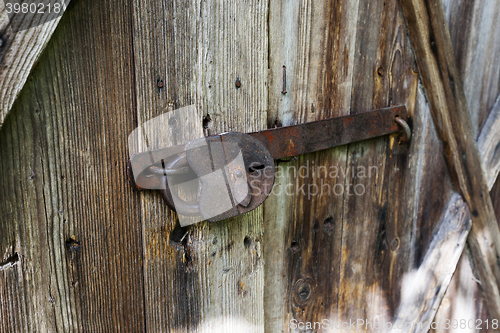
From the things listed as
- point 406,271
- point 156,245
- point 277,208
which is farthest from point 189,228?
point 406,271

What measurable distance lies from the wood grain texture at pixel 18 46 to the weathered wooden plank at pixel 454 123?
37.6 inches

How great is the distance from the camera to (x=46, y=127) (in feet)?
1.74

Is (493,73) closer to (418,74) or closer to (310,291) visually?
(418,74)

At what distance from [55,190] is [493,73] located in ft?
5.28

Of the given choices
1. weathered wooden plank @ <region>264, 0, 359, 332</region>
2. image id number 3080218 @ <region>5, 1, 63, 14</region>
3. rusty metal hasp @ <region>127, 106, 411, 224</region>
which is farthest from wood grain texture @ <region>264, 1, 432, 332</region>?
image id number 3080218 @ <region>5, 1, 63, 14</region>

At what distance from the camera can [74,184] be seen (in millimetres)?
571

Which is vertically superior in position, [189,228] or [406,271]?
[189,228]

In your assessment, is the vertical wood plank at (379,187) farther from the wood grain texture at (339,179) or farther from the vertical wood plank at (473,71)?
the vertical wood plank at (473,71)

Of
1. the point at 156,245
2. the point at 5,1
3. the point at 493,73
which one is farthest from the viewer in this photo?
the point at 493,73

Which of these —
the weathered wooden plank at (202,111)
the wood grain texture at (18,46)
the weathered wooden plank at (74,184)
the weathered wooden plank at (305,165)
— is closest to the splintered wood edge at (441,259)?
the weathered wooden plank at (305,165)

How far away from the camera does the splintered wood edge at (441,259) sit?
1.21 meters
